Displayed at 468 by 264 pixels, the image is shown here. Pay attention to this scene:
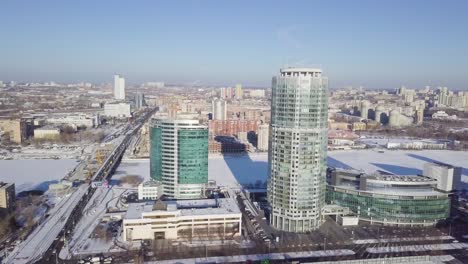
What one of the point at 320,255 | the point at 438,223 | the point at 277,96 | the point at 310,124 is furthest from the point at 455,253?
the point at 277,96

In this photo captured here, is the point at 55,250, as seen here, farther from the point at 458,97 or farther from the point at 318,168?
the point at 458,97

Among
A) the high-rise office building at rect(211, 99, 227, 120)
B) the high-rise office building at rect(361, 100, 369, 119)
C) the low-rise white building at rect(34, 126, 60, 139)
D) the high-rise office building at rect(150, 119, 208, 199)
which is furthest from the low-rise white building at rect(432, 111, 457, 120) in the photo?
the low-rise white building at rect(34, 126, 60, 139)

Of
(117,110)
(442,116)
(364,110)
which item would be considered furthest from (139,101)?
(442,116)

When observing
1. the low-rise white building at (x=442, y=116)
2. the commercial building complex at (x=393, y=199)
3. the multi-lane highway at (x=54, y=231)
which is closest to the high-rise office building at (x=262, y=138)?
the multi-lane highway at (x=54, y=231)

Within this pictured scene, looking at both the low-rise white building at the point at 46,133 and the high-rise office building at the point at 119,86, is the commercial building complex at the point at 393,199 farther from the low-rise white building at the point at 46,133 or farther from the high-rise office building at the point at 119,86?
the high-rise office building at the point at 119,86

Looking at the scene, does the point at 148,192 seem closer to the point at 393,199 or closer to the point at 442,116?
the point at 393,199
